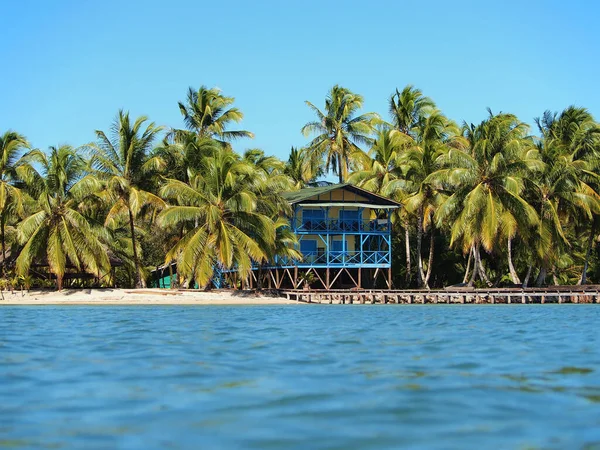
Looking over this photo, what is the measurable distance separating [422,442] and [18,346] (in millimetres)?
8616

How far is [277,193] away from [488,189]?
431 inches

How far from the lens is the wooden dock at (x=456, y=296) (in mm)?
37500

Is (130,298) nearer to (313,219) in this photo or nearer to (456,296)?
(313,219)

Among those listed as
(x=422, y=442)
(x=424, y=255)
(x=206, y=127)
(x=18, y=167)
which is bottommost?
(x=422, y=442)

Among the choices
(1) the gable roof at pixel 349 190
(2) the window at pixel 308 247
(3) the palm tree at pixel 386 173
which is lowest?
(2) the window at pixel 308 247

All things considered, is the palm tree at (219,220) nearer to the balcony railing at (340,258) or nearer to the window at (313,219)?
the balcony railing at (340,258)

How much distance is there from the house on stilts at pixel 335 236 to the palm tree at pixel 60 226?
28.8 feet

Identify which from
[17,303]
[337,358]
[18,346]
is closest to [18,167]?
[17,303]

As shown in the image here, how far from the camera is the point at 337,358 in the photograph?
33.8ft

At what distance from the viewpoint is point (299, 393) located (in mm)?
7301

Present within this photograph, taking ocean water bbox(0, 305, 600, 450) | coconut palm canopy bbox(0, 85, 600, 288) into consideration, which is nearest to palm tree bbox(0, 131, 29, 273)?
coconut palm canopy bbox(0, 85, 600, 288)

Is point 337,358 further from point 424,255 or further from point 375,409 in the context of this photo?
point 424,255

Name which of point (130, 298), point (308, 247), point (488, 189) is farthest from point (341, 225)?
point (130, 298)

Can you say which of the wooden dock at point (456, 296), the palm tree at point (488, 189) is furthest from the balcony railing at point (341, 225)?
the wooden dock at point (456, 296)
